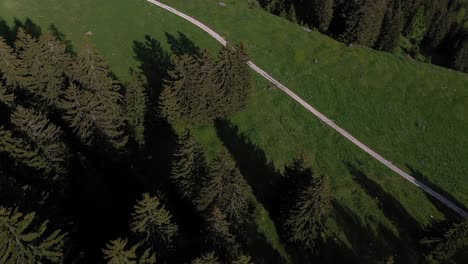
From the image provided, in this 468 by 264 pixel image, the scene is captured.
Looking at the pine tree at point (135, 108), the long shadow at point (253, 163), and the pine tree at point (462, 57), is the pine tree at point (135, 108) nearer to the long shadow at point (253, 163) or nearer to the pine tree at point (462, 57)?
the long shadow at point (253, 163)

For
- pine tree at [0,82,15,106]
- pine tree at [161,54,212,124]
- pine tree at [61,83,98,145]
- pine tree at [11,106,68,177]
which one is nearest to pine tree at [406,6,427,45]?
pine tree at [161,54,212,124]

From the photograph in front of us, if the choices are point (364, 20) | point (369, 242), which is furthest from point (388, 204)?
point (364, 20)

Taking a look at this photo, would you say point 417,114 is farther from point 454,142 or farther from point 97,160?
point 97,160

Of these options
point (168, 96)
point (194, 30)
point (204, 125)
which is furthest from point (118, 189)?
point (194, 30)

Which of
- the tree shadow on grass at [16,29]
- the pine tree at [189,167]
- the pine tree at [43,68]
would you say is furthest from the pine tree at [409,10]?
the pine tree at [43,68]

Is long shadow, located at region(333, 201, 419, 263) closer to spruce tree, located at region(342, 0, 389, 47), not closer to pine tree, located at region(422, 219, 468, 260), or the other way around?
pine tree, located at region(422, 219, 468, 260)

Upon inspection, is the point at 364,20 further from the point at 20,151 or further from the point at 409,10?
the point at 20,151

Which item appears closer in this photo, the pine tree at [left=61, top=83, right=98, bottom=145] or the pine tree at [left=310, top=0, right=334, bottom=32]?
the pine tree at [left=61, top=83, right=98, bottom=145]
